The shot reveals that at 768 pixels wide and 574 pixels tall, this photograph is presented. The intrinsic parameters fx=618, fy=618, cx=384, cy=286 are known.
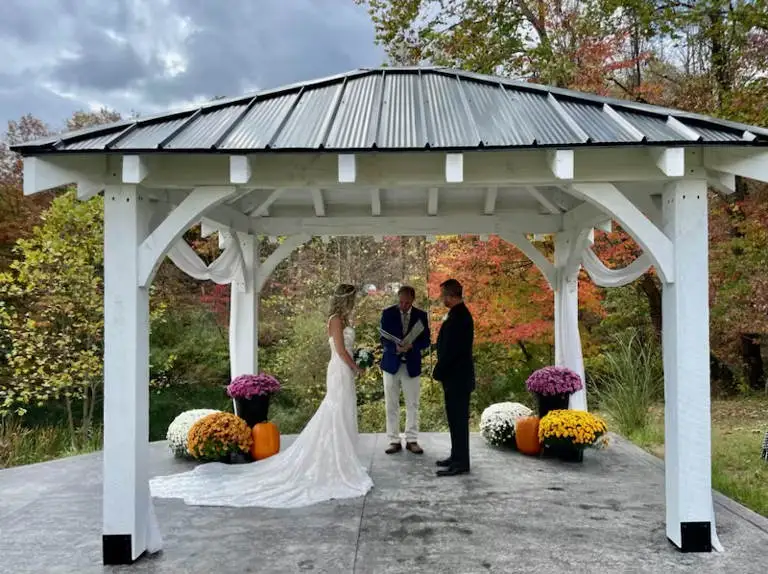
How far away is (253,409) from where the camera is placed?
588 cm

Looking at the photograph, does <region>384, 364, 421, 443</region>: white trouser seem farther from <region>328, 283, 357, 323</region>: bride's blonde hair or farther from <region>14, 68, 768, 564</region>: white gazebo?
<region>14, 68, 768, 564</region>: white gazebo

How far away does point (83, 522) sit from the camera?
13.3 feet

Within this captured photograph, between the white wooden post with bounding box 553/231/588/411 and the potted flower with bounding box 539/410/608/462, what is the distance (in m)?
0.45

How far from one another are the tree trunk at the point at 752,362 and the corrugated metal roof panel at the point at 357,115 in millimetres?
10537

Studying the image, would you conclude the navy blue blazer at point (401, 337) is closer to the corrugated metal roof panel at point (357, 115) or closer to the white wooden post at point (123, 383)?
the corrugated metal roof panel at point (357, 115)

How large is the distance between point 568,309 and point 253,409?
3.28m

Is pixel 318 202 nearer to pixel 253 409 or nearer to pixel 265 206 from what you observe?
pixel 265 206

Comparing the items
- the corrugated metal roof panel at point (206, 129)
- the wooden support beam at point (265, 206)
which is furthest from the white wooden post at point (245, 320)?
the corrugated metal roof panel at point (206, 129)

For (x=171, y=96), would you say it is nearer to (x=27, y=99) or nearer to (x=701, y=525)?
(x=27, y=99)

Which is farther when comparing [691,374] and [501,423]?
[501,423]

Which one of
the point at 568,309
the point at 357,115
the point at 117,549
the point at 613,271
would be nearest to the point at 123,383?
the point at 117,549

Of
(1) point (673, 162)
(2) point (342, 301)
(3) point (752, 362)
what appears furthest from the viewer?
(3) point (752, 362)

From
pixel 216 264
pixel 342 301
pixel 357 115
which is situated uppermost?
pixel 357 115

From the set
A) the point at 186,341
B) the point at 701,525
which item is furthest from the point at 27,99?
the point at 701,525
